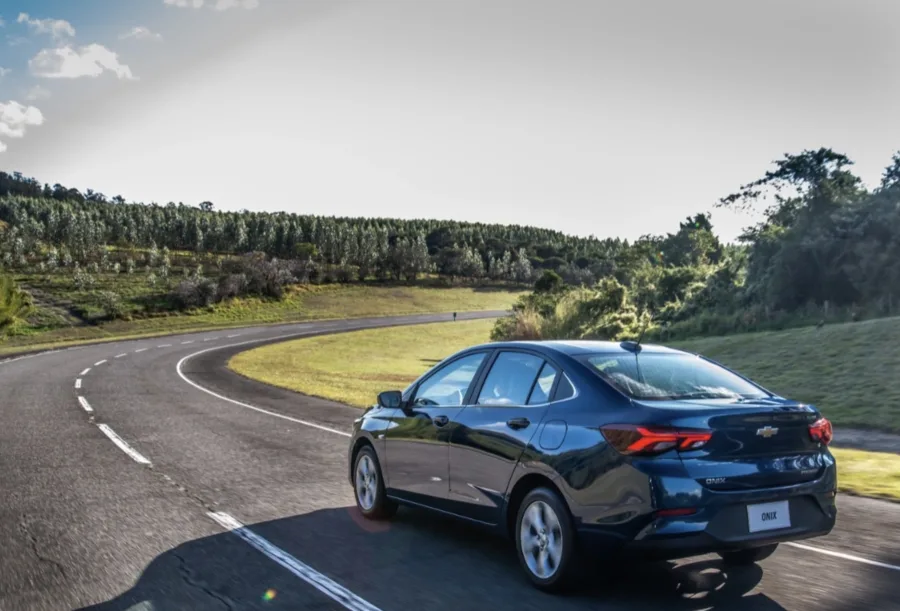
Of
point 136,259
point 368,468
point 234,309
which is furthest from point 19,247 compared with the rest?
point 368,468

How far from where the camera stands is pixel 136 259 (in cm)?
12369

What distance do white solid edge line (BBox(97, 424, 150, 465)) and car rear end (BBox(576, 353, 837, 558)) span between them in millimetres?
7535

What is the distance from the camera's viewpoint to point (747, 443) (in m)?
4.79

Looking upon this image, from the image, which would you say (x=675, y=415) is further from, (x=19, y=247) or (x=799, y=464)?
(x=19, y=247)

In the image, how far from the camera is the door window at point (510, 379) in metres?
5.72

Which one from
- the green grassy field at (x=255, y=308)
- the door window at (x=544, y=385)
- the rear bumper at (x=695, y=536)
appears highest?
the door window at (x=544, y=385)

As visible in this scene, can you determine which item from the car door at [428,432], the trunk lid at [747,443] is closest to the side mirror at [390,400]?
the car door at [428,432]

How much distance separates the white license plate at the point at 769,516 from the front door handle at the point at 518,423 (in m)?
1.45

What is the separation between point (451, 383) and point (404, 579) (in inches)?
65.4

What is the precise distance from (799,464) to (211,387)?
1998 cm

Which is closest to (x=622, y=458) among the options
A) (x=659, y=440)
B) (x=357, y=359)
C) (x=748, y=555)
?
(x=659, y=440)

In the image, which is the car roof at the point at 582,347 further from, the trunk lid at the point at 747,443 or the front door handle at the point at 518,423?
the trunk lid at the point at 747,443

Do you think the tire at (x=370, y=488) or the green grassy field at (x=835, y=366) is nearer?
the tire at (x=370, y=488)

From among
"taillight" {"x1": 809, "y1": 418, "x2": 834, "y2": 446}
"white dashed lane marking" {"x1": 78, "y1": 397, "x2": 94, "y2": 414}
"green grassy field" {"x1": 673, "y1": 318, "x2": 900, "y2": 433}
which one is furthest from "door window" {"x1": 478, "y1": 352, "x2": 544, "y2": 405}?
"white dashed lane marking" {"x1": 78, "y1": 397, "x2": 94, "y2": 414}
